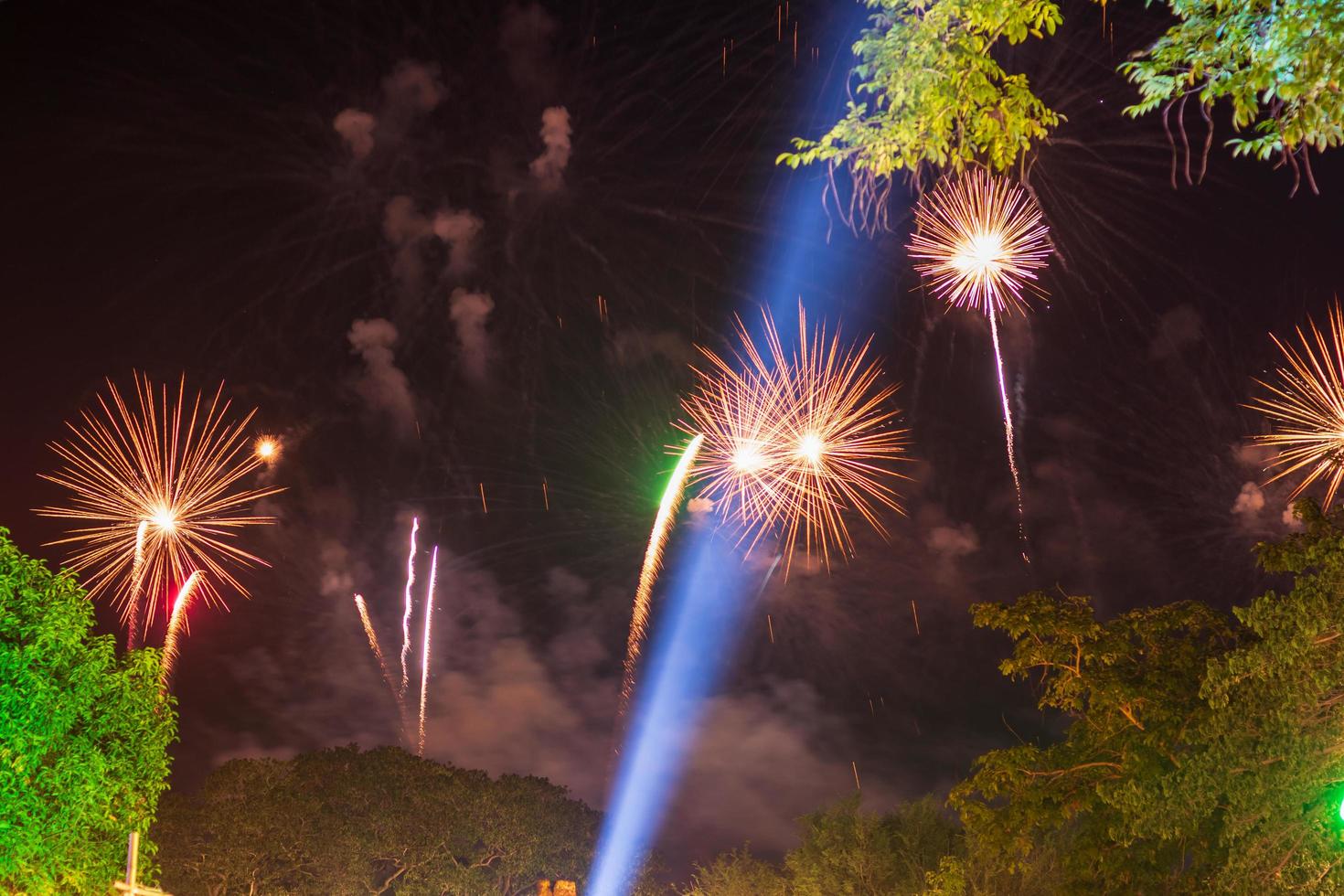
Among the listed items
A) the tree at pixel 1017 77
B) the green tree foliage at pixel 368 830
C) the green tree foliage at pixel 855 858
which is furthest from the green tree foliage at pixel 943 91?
the green tree foliage at pixel 368 830

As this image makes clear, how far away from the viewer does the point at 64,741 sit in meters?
17.3

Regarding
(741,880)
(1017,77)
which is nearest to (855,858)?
(741,880)

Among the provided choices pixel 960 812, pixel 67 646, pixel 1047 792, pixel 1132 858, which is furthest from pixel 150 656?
pixel 1132 858

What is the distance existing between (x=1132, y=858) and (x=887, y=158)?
51.4ft

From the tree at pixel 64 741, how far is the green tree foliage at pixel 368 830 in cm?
3102

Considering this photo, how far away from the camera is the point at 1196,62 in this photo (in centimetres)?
572

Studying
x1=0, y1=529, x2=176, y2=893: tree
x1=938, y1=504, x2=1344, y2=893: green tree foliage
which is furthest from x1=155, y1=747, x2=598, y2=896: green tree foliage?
x1=938, y1=504, x2=1344, y2=893: green tree foliage

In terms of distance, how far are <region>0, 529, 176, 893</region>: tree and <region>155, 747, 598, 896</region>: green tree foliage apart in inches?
1221

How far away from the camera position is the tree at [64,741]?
16.5 m

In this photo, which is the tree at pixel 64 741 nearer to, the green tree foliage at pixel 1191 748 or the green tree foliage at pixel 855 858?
the green tree foliage at pixel 1191 748

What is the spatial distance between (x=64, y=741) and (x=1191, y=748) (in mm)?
17273

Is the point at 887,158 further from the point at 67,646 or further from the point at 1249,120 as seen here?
the point at 67,646

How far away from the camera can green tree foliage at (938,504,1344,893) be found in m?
14.1

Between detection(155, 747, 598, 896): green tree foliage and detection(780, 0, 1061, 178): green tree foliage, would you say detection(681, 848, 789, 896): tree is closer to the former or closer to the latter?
detection(155, 747, 598, 896): green tree foliage
